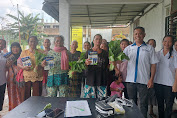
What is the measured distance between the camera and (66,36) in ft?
16.8

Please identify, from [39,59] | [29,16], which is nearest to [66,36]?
[39,59]

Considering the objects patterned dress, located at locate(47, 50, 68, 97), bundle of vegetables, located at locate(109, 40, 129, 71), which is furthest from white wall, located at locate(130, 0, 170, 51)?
patterned dress, located at locate(47, 50, 68, 97)

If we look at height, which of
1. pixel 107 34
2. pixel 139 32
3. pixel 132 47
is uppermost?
pixel 107 34

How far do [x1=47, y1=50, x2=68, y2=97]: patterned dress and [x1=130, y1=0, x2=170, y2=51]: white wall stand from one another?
4.23 meters

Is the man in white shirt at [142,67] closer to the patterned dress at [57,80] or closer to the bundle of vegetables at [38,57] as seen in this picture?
the patterned dress at [57,80]

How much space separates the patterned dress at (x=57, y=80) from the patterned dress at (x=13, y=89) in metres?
0.80

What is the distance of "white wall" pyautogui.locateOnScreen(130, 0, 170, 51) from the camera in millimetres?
5495

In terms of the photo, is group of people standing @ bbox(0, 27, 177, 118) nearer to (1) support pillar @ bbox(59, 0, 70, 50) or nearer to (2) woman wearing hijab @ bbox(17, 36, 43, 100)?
(2) woman wearing hijab @ bbox(17, 36, 43, 100)

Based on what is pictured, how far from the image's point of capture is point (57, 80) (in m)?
3.00

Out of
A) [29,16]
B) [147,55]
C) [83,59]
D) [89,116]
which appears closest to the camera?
[89,116]

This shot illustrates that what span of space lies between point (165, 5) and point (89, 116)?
523 cm

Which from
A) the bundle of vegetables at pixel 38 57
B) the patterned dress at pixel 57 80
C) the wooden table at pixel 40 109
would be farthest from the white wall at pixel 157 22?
the wooden table at pixel 40 109

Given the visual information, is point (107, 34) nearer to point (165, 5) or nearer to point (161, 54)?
point (165, 5)

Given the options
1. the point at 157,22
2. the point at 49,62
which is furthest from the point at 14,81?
the point at 157,22
